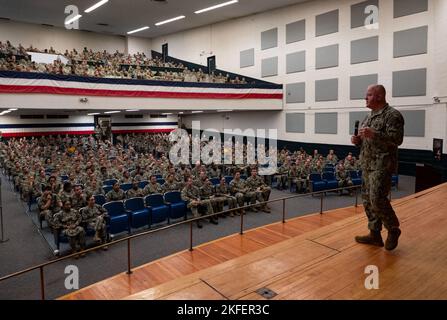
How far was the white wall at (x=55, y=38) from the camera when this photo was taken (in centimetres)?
2423

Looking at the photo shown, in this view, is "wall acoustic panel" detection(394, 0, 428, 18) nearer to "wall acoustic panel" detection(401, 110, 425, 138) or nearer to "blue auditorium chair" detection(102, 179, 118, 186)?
"wall acoustic panel" detection(401, 110, 425, 138)

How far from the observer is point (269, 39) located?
2053 cm

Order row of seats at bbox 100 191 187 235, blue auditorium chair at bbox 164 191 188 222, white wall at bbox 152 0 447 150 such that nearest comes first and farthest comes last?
row of seats at bbox 100 191 187 235
blue auditorium chair at bbox 164 191 188 222
white wall at bbox 152 0 447 150

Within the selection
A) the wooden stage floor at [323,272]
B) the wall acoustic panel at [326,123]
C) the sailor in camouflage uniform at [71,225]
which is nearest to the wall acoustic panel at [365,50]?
the wall acoustic panel at [326,123]

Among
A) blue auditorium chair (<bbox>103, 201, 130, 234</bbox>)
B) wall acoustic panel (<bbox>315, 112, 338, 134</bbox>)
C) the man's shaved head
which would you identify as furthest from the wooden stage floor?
wall acoustic panel (<bbox>315, 112, 338, 134</bbox>)

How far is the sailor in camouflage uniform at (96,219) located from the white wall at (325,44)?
44.6ft

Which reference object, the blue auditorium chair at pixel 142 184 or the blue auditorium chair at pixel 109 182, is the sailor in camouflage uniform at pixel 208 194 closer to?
the blue auditorium chair at pixel 142 184

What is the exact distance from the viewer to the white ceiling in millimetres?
19156

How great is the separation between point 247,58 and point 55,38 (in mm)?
15868

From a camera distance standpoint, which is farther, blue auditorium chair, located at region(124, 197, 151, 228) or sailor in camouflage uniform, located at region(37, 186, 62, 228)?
blue auditorium chair, located at region(124, 197, 151, 228)

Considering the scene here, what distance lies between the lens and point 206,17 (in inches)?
875

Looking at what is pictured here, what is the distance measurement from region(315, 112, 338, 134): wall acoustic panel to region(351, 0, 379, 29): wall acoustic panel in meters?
4.54

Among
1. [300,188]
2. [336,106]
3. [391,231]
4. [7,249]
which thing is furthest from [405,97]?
[7,249]
